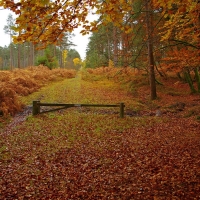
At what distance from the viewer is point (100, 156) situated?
22.9 feet

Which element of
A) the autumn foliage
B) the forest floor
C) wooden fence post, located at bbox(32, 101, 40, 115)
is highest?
the autumn foliage

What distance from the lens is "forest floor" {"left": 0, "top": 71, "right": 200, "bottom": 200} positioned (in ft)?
16.1

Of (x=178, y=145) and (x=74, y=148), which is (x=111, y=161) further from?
(x=178, y=145)

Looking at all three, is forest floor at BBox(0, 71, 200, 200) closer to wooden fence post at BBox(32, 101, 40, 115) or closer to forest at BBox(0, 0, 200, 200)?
forest at BBox(0, 0, 200, 200)

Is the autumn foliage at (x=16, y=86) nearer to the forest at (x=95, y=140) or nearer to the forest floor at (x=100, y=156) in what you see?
the forest at (x=95, y=140)

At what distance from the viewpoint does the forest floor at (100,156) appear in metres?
4.91

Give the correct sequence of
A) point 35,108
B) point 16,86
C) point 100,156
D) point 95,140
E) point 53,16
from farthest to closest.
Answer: point 16,86 < point 35,108 < point 95,140 < point 100,156 < point 53,16

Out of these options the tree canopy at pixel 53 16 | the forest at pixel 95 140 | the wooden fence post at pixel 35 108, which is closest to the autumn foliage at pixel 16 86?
the forest at pixel 95 140

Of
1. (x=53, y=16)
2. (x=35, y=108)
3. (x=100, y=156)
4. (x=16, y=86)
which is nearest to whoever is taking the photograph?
(x=53, y=16)

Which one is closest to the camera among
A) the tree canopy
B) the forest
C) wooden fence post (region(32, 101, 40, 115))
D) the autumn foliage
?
the tree canopy

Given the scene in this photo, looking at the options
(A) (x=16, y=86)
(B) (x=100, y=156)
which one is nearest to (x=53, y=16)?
(B) (x=100, y=156)

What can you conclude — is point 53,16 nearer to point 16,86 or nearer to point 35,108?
point 35,108

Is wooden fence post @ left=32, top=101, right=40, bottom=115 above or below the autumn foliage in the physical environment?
below

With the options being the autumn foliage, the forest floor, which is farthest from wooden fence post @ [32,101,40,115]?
the autumn foliage
